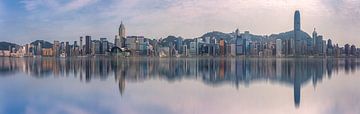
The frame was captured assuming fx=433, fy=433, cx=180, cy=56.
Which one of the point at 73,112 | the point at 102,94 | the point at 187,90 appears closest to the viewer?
the point at 73,112

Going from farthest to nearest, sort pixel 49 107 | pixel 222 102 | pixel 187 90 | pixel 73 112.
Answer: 1. pixel 187 90
2. pixel 222 102
3. pixel 49 107
4. pixel 73 112

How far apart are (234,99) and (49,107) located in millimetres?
3442

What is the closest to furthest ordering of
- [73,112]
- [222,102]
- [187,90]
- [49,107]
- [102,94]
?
[73,112] → [49,107] → [222,102] → [102,94] → [187,90]

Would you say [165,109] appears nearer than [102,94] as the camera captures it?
Yes

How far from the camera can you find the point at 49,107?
734cm

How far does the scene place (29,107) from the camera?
293 inches

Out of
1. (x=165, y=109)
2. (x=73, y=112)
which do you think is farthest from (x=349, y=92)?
(x=73, y=112)

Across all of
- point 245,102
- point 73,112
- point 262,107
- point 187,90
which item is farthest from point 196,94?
point 73,112

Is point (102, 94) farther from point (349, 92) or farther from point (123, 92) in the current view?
point (349, 92)

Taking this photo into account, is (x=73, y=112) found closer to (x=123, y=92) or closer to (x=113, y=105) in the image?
(x=113, y=105)

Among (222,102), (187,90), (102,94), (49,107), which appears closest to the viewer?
(49,107)

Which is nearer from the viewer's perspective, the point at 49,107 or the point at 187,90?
the point at 49,107

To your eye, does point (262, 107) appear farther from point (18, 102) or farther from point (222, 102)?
point (18, 102)

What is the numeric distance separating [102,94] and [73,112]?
239 cm
